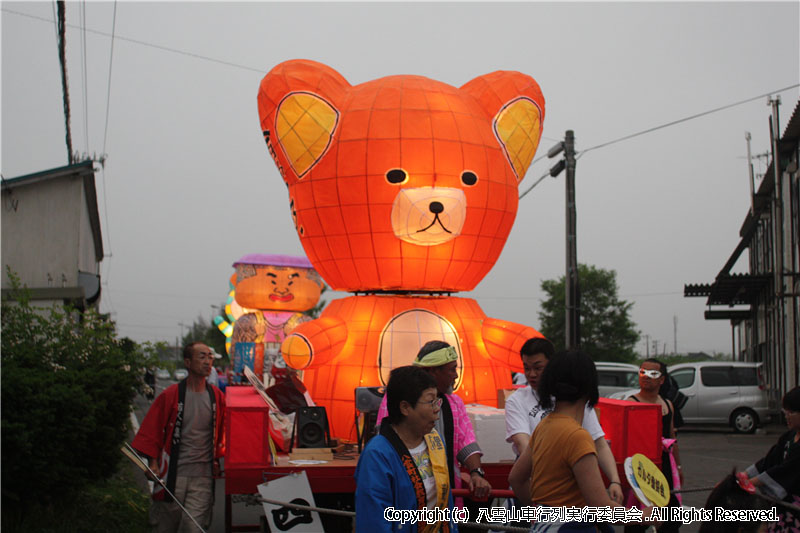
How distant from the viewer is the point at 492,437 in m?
6.40

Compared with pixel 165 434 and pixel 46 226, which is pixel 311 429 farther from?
pixel 46 226

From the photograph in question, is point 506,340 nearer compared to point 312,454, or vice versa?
point 312,454

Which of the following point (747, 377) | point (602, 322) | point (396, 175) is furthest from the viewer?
point (602, 322)

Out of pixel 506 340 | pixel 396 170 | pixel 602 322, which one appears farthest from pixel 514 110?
pixel 602 322

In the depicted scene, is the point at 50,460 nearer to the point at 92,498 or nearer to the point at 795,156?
the point at 92,498

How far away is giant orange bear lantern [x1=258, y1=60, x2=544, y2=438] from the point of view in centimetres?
766

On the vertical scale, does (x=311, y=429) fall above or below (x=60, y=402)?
below

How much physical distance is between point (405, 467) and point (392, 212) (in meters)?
4.75

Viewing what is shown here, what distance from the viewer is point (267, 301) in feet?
73.5

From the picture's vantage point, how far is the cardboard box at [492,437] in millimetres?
6367

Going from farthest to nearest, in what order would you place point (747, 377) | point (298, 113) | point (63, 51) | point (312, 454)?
point (747, 377)
point (63, 51)
point (298, 113)
point (312, 454)

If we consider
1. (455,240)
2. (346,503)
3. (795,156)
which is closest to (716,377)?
(795,156)

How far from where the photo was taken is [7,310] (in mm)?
6559

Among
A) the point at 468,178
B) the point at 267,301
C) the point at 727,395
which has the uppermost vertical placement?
the point at 468,178
